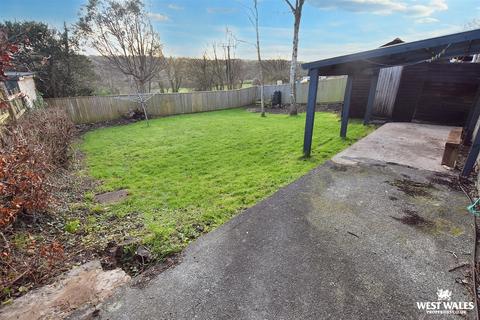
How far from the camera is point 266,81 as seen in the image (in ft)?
74.4

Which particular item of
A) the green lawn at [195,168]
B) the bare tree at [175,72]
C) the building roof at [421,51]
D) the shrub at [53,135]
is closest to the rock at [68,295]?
the green lawn at [195,168]

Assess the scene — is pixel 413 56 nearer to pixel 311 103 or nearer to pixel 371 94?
pixel 311 103

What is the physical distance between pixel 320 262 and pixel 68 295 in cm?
238

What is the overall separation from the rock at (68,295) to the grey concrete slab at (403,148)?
460 cm

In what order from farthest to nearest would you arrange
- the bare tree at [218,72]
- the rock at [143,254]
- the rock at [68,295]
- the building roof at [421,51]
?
the bare tree at [218,72]
the building roof at [421,51]
the rock at [143,254]
the rock at [68,295]

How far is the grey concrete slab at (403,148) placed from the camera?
4668 millimetres

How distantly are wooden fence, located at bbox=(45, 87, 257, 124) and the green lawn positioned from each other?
338 centimetres

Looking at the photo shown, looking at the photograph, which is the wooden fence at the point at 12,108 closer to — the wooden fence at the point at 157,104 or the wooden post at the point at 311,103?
the wooden fence at the point at 157,104

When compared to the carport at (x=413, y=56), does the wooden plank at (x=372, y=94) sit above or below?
below

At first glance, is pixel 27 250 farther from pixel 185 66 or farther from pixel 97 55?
pixel 185 66

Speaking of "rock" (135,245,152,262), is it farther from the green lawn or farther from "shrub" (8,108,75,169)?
"shrub" (8,108,75,169)

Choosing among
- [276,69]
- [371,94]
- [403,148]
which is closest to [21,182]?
[403,148]

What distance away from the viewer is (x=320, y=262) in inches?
86.1

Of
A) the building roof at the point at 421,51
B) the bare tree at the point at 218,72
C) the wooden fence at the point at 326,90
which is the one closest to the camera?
the building roof at the point at 421,51
